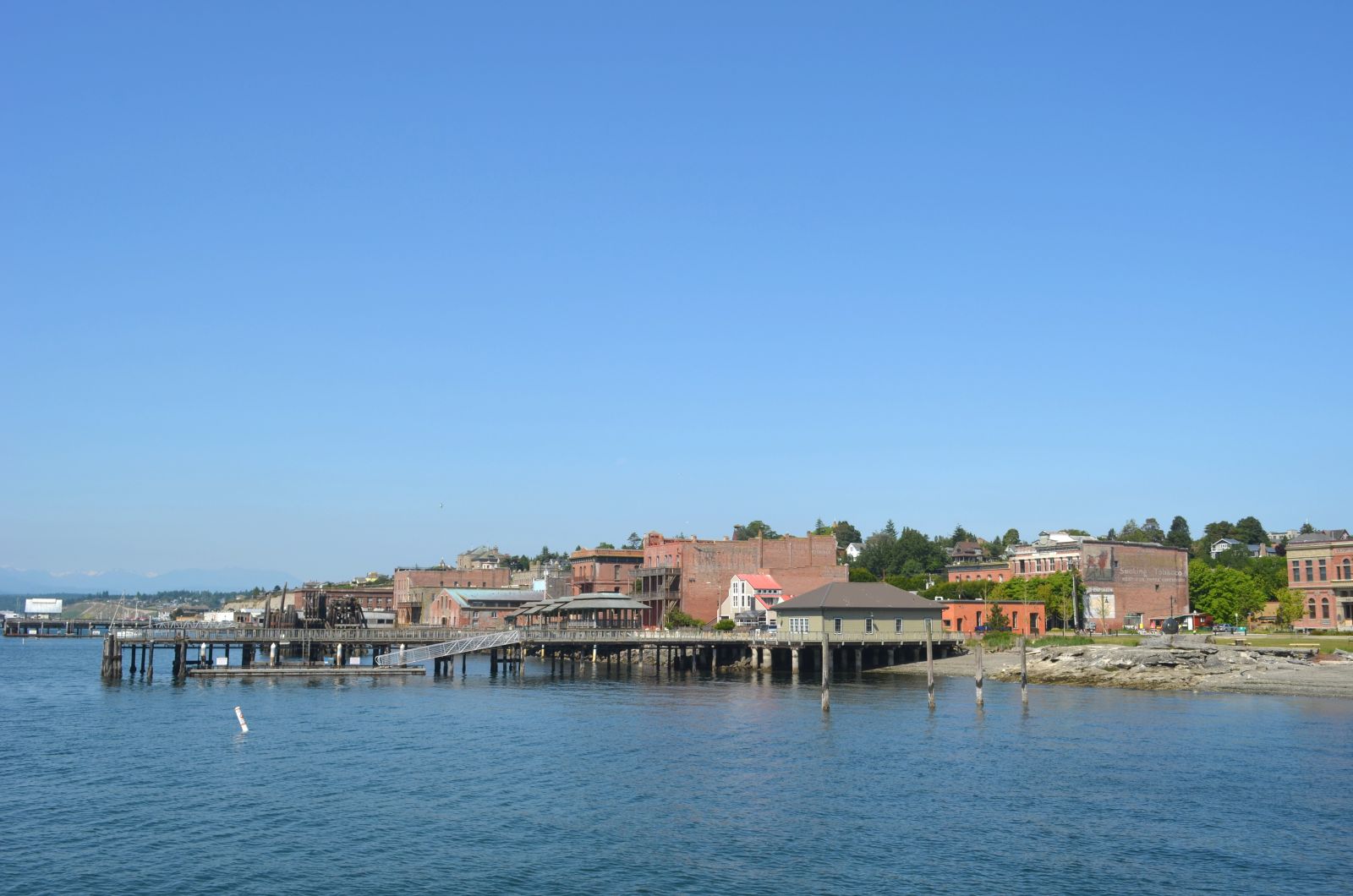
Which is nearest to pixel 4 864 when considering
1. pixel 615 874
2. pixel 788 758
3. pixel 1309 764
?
pixel 615 874

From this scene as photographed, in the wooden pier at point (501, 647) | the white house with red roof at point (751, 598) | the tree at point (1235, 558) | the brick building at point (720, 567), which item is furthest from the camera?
the tree at point (1235, 558)

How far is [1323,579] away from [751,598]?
5506 cm

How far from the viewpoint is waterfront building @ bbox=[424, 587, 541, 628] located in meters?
157

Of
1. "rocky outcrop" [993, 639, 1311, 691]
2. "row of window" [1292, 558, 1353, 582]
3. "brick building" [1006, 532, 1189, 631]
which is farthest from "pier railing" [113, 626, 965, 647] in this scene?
"row of window" [1292, 558, 1353, 582]

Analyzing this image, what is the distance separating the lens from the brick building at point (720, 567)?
5079 inches

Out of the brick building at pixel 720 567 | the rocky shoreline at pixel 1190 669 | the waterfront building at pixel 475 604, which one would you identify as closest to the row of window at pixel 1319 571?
the rocky shoreline at pixel 1190 669

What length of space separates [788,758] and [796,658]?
Answer: 4451cm

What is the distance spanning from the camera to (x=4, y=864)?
34750 millimetres

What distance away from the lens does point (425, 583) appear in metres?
185

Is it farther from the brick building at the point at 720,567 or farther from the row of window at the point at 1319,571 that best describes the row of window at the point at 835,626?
the row of window at the point at 1319,571

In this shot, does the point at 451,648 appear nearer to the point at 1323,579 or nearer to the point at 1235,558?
the point at 1323,579

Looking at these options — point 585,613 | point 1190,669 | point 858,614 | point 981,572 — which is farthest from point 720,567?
point 1190,669

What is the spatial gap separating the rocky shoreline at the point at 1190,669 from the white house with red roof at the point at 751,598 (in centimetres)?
3377

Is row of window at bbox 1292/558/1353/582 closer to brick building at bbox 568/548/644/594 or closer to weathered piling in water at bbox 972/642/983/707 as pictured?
weathered piling in water at bbox 972/642/983/707
